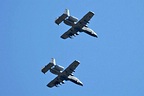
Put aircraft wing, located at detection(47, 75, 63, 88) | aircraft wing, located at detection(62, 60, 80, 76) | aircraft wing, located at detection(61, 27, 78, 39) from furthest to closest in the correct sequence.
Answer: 1. aircraft wing, located at detection(47, 75, 63, 88)
2. aircraft wing, located at detection(61, 27, 78, 39)
3. aircraft wing, located at detection(62, 60, 80, 76)

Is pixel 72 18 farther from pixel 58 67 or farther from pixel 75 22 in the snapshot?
pixel 58 67

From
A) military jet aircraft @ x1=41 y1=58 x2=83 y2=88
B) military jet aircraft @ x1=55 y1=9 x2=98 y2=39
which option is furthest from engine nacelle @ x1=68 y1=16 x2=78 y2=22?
military jet aircraft @ x1=41 y1=58 x2=83 y2=88

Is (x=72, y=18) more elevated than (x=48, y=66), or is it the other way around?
(x=72, y=18)

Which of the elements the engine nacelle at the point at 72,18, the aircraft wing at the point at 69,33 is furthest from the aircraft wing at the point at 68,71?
the engine nacelle at the point at 72,18

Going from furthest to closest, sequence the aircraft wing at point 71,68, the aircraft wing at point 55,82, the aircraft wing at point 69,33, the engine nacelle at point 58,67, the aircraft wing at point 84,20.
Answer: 1. the aircraft wing at point 55,82
2. the aircraft wing at point 69,33
3. the aircraft wing at point 84,20
4. the aircraft wing at point 71,68
5. the engine nacelle at point 58,67

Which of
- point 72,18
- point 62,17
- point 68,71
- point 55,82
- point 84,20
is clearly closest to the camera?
point 72,18

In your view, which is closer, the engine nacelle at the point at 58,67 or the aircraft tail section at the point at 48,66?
the engine nacelle at the point at 58,67

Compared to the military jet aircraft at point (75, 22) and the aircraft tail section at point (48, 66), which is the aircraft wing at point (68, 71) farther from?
the military jet aircraft at point (75, 22)

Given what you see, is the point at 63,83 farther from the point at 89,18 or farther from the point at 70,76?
the point at 89,18

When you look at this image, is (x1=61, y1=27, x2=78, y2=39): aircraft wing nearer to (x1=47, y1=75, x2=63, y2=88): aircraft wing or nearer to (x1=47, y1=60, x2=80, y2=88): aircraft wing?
(x1=47, y1=60, x2=80, y2=88): aircraft wing

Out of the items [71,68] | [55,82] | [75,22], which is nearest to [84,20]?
[75,22]

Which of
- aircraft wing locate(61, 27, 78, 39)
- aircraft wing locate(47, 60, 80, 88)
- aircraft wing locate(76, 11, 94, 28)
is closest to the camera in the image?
aircraft wing locate(47, 60, 80, 88)

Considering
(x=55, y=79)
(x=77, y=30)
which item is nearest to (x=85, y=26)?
(x=77, y=30)

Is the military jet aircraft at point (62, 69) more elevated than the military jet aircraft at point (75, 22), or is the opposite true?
the military jet aircraft at point (75, 22)
